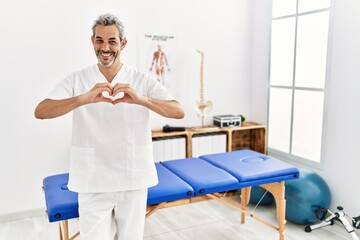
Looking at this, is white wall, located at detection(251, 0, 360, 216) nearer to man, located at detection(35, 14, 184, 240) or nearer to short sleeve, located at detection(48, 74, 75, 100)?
man, located at detection(35, 14, 184, 240)

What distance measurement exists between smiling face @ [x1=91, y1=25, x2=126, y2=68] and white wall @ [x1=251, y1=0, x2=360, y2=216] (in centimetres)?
205

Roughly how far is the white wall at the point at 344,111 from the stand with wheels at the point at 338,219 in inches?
5.7

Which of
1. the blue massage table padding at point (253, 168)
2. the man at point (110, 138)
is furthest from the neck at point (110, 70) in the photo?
the blue massage table padding at point (253, 168)

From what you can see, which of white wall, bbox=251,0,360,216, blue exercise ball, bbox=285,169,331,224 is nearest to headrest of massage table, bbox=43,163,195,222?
blue exercise ball, bbox=285,169,331,224

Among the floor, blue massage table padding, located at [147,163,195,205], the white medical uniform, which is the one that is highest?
the white medical uniform

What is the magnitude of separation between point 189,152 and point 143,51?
108 centimetres

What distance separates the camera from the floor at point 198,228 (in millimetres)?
2850

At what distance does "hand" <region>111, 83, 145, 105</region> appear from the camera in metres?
1.57

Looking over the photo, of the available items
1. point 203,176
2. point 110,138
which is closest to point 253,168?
point 203,176

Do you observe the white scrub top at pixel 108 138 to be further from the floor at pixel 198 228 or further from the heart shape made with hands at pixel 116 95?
the floor at pixel 198 228

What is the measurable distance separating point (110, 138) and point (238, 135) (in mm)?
2444

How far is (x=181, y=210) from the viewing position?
339 centimetres

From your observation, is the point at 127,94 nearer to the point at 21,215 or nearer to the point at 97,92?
the point at 97,92

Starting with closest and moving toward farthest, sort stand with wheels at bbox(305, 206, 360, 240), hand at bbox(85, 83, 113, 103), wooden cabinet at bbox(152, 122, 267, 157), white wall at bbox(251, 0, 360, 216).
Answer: hand at bbox(85, 83, 113, 103) → stand with wheels at bbox(305, 206, 360, 240) → white wall at bbox(251, 0, 360, 216) → wooden cabinet at bbox(152, 122, 267, 157)
